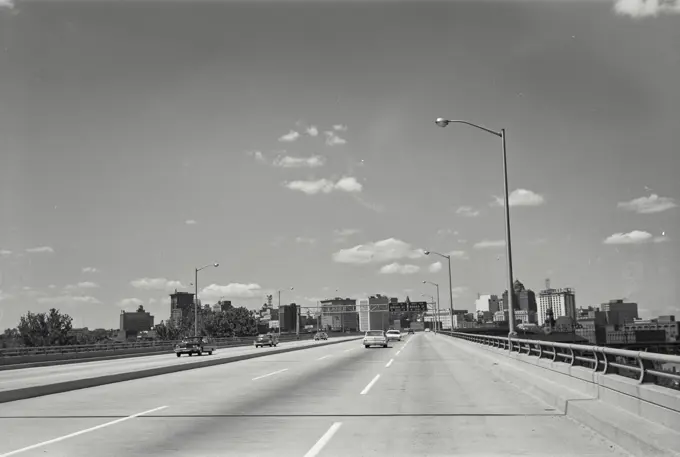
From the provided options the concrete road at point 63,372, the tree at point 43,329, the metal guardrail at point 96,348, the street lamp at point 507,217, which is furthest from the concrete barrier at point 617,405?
the tree at point 43,329

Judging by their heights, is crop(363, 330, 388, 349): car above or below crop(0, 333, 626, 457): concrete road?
below

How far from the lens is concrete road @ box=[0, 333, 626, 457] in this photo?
900cm

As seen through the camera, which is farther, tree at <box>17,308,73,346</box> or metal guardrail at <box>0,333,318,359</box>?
tree at <box>17,308,73,346</box>

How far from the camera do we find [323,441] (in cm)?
957

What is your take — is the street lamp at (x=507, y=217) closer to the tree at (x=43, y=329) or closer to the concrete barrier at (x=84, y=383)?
the concrete barrier at (x=84, y=383)

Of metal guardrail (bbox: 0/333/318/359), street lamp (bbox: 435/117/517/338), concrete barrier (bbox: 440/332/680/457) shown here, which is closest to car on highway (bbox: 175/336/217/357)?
metal guardrail (bbox: 0/333/318/359)

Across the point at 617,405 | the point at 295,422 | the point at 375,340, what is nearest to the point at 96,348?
the point at 375,340

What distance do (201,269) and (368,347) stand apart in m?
25.2

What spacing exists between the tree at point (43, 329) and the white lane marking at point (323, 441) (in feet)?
392

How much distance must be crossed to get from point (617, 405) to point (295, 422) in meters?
5.50

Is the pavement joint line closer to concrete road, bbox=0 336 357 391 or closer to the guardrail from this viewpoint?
the guardrail

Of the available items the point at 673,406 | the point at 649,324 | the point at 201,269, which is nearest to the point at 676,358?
the point at 673,406

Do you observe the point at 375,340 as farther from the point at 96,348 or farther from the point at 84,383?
the point at 84,383

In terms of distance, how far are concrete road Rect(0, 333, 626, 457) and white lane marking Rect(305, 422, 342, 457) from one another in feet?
0.05
